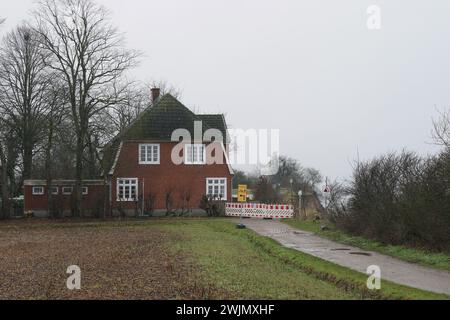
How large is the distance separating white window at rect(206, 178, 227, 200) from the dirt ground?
18.7 meters

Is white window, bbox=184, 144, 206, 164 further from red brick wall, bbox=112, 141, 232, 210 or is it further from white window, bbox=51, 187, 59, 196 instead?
white window, bbox=51, 187, 59, 196

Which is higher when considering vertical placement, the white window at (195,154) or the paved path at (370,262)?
the white window at (195,154)

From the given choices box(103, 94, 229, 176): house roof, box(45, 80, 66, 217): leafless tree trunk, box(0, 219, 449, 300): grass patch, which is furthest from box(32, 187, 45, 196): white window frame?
box(0, 219, 449, 300): grass patch

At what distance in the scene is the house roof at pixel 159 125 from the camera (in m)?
46.9

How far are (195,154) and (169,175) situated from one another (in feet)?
8.65

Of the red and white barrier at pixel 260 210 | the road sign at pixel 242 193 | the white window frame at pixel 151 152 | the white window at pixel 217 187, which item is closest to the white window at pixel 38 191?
the white window frame at pixel 151 152

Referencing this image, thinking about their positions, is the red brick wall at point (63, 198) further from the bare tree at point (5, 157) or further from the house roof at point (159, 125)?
the house roof at point (159, 125)

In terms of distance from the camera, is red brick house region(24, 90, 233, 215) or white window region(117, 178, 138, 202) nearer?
red brick house region(24, 90, 233, 215)

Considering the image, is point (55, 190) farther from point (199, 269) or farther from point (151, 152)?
point (199, 269)

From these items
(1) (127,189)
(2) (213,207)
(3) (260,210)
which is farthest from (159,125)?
(3) (260,210)

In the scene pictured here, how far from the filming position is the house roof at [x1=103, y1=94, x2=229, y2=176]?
154ft

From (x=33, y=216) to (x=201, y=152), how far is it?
1356cm

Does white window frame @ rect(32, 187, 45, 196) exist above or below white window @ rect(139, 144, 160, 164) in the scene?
below
